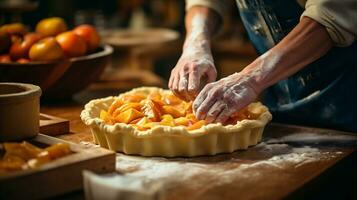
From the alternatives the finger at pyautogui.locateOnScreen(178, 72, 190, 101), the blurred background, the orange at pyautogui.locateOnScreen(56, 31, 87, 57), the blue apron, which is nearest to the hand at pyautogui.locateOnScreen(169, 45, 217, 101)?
the finger at pyautogui.locateOnScreen(178, 72, 190, 101)

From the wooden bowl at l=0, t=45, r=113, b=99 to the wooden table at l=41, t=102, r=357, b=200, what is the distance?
1.18 ft

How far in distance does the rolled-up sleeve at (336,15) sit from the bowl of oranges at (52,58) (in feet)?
3.19

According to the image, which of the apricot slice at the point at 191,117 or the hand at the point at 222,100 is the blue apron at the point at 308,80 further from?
the apricot slice at the point at 191,117

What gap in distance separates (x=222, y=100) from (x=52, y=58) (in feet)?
2.75

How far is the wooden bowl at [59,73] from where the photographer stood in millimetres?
2324

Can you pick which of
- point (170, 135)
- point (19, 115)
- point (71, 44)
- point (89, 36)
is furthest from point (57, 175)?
point (89, 36)

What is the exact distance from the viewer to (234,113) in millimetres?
1862

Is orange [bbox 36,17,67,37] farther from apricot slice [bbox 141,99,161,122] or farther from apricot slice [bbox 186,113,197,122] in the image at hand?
apricot slice [bbox 186,113,197,122]

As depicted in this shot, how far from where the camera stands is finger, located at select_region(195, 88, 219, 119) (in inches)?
71.8

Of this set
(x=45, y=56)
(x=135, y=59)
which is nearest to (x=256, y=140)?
(x=45, y=56)

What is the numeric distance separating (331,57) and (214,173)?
2.63 ft

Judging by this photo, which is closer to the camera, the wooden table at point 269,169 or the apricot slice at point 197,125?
the wooden table at point 269,169

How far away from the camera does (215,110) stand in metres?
1.82

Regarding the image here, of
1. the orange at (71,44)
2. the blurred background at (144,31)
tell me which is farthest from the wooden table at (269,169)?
the blurred background at (144,31)
